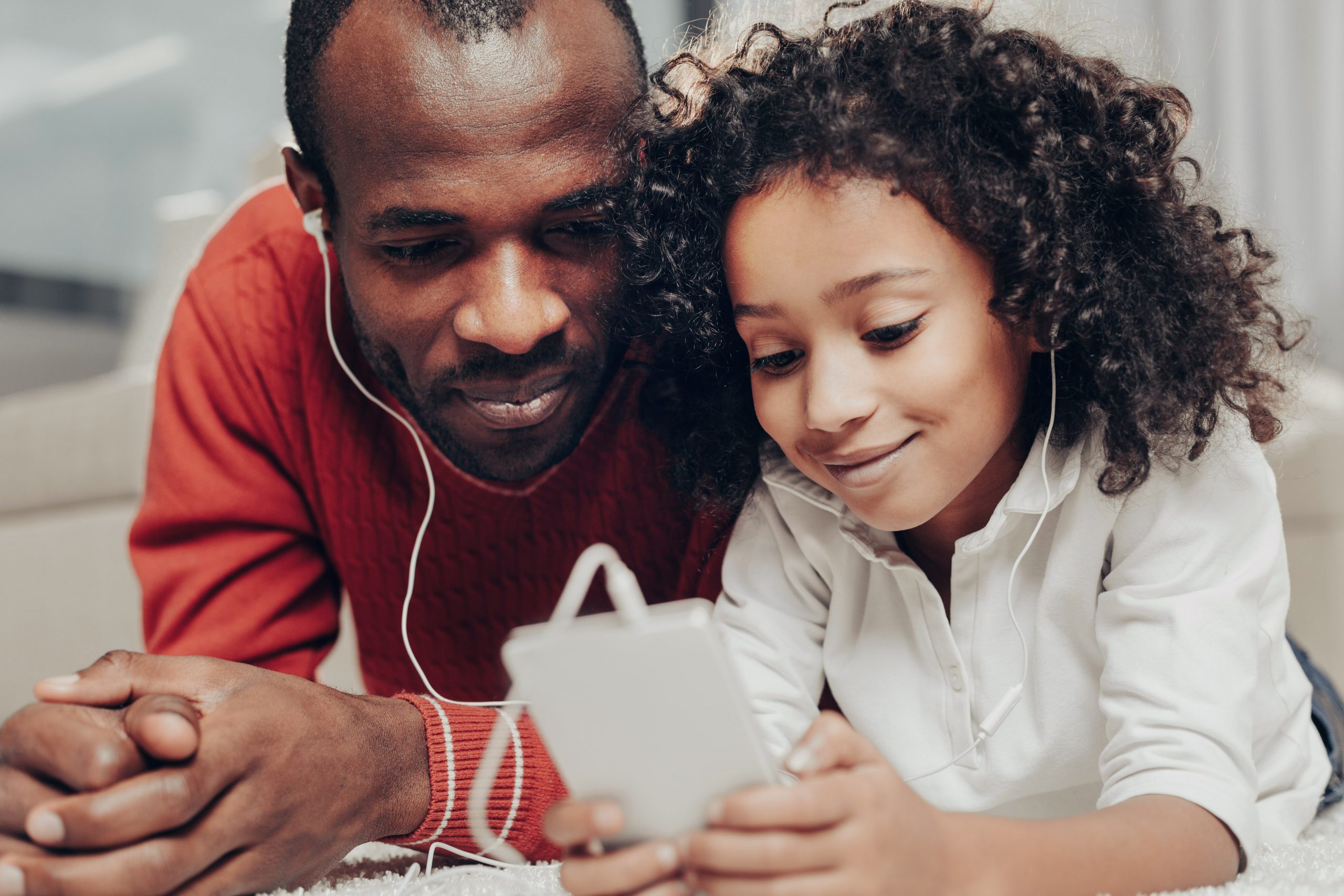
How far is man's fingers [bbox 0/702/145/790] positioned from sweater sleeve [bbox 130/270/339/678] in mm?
375

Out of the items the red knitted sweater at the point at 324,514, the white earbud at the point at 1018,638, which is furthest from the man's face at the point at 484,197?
the white earbud at the point at 1018,638

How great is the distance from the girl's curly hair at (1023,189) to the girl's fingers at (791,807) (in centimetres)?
37

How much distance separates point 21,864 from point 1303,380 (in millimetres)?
1252

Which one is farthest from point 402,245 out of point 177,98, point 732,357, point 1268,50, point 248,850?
point 177,98

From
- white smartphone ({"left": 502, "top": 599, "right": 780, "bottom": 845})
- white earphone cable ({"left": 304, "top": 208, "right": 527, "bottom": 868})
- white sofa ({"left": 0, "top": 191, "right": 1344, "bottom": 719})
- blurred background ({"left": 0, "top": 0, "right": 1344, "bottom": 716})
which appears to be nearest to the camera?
white smartphone ({"left": 502, "top": 599, "right": 780, "bottom": 845})

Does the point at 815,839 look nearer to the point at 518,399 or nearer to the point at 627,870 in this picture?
the point at 627,870

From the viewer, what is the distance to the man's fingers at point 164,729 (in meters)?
0.54

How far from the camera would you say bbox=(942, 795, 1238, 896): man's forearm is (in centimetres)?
53

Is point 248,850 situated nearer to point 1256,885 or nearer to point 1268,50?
point 1256,885

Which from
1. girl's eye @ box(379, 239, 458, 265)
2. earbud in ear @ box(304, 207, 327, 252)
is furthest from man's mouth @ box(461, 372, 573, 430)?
earbud in ear @ box(304, 207, 327, 252)

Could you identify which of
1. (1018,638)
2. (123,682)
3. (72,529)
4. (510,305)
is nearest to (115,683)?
(123,682)

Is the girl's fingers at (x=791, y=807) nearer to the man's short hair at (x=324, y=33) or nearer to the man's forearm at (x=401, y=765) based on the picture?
the man's forearm at (x=401, y=765)

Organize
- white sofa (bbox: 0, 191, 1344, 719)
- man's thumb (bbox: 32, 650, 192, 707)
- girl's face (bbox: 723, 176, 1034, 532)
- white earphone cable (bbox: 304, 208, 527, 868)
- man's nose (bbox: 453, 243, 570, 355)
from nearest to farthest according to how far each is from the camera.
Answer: man's thumb (bbox: 32, 650, 192, 707) < girl's face (bbox: 723, 176, 1034, 532) < man's nose (bbox: 453, 243, 570, 355) < white earphone cable (bbox: 304, 208, 527, 868) < white sofa (bbox: 0, 191, 1344, 719)

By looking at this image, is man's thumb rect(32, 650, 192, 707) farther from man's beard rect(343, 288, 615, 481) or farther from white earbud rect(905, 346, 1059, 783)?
white earbud rect(905, 346, 1059, 783)
